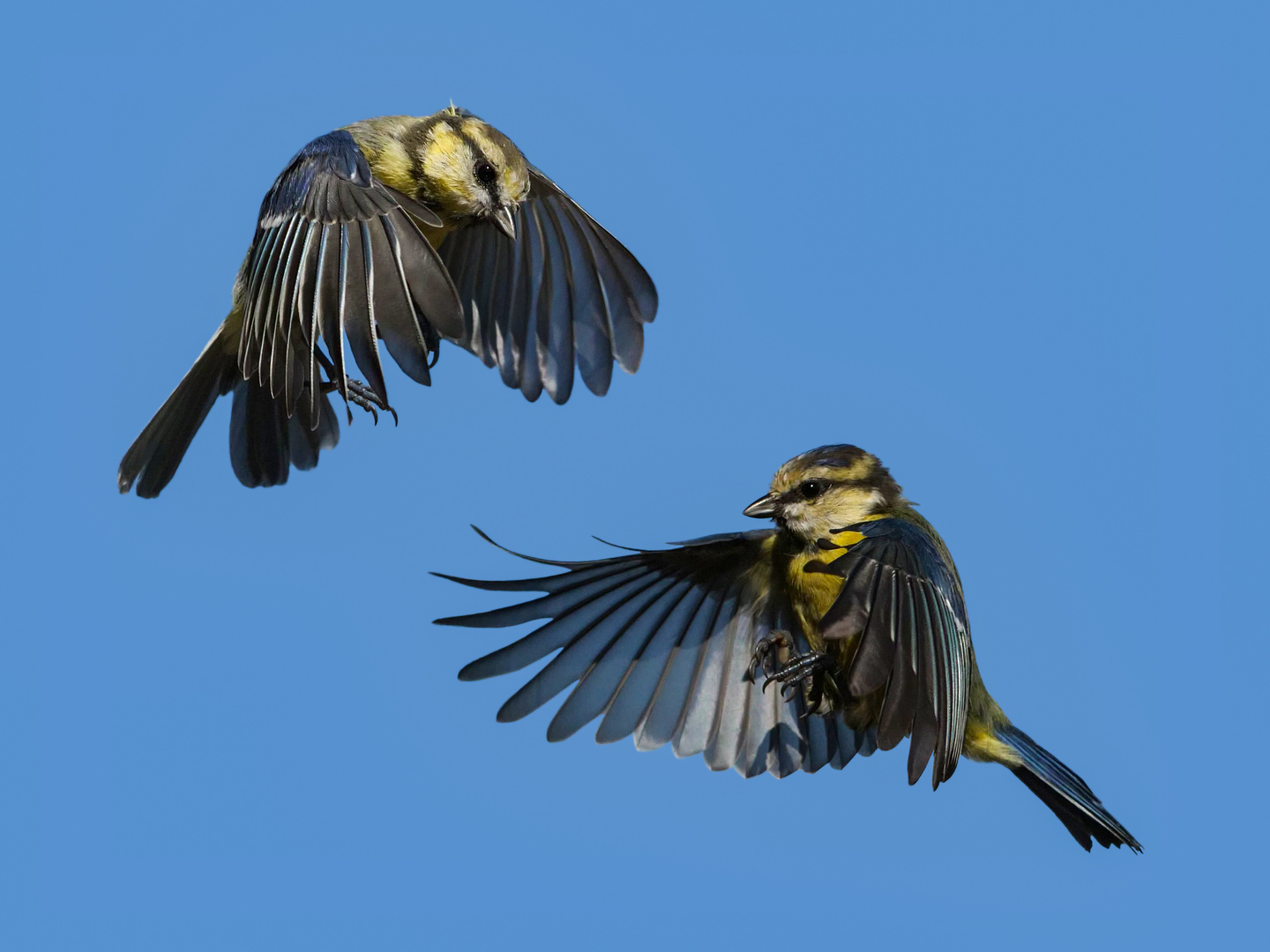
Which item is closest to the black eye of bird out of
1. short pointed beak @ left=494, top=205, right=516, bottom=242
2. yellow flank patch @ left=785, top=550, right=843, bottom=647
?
yellow flank patch @ left=785, top=550, right=843, bottom=647

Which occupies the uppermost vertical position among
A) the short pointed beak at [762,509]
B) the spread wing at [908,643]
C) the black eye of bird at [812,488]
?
the black eye of bird at [812,488]

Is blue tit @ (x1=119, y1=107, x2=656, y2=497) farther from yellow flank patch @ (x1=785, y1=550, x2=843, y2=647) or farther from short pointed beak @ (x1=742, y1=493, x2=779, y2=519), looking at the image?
yellow flank patch @ (x1=785, y1=550, x2=843, y2=647)

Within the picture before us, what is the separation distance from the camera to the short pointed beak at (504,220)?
621 centimetres

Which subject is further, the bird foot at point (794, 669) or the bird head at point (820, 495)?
the bird head at point (820, 495)

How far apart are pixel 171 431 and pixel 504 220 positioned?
1601 mm

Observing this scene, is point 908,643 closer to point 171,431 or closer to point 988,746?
point 988,746

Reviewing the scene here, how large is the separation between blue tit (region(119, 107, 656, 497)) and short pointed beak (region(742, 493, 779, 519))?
37.2 inches

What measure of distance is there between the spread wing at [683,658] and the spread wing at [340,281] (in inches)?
55.8

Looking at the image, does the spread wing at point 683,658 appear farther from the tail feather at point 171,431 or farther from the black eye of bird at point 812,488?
the tail feather at point 171,431

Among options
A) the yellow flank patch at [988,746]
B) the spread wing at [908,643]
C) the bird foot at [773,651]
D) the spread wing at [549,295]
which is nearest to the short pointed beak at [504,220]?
the spread wing at [549,295]

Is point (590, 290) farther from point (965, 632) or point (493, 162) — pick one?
point (965, 632)

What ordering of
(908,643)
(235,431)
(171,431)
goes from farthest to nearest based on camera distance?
(235,431) → (171,431) → (908,643)

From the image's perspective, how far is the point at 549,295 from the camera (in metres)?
6.56

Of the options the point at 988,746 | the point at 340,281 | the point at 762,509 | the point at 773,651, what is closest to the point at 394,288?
the point at 340,281
